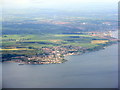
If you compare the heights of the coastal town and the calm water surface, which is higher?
the coastal town

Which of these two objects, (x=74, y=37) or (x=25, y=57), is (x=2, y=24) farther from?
(x=25, y=57)

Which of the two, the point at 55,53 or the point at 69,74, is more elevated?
the point at 55,53

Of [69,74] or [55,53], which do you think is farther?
[55,53]

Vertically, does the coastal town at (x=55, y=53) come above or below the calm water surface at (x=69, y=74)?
above

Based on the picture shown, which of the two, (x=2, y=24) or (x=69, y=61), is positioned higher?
(x=2, y=24)

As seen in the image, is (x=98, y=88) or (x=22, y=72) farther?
(x=22, y=72)

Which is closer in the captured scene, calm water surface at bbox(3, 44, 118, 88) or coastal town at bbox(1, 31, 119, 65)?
calm water surface at bbox(3, 44, 118, 88)

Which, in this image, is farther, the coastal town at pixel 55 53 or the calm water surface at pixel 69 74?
the coastal town at pixel 55 53

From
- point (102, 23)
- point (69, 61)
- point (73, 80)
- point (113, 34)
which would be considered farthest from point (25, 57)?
point (102, 23)
